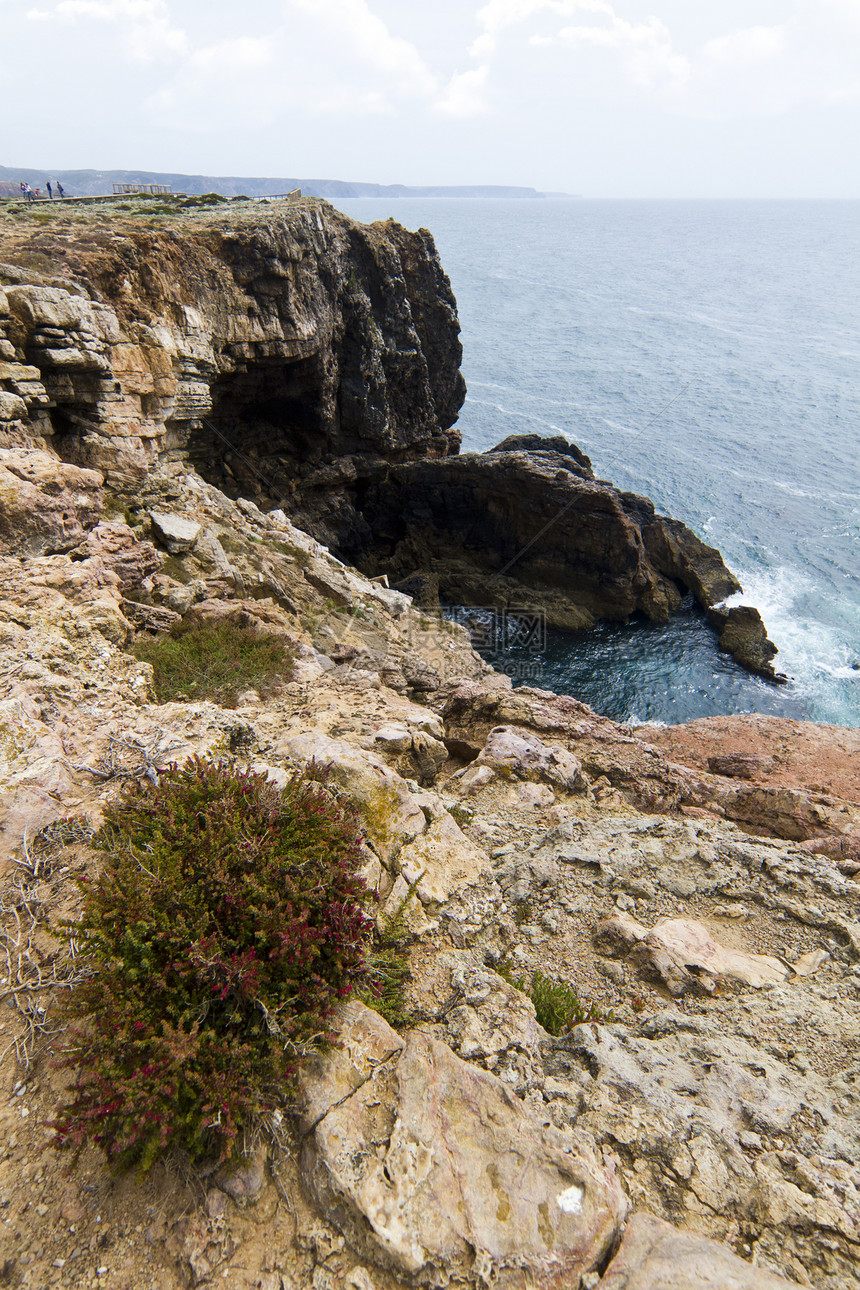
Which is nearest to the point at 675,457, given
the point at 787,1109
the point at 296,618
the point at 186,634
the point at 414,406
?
the point at 414,406

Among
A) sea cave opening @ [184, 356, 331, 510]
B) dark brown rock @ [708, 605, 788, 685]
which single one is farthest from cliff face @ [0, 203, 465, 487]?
dark brown rock @ [708, 605, 788, 685]

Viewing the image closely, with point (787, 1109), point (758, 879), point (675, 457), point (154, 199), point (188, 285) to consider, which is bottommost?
point (675, 457)

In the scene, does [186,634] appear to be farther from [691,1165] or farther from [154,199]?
[154,199]

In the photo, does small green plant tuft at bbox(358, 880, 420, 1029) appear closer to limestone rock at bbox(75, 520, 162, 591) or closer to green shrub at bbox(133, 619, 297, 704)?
green shrub at bbox(133, 619, 297, 704)

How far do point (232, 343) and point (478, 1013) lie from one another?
3354 cm

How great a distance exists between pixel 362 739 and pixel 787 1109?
8.15 m

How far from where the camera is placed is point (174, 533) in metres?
18.5

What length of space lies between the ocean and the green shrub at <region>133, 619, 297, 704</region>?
80.7ft

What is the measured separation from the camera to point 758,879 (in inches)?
390

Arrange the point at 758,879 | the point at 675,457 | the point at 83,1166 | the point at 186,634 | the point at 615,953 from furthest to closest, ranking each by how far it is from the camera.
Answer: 1. the point at 675,457
2. the point at 186,634
3. the point at 758,879
4. the point at 615,953
5. the point at 83,1166

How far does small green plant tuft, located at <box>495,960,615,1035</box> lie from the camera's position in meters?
7.05

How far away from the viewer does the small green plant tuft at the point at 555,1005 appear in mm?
7055

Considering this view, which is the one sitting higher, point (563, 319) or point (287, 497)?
point (563, 319)

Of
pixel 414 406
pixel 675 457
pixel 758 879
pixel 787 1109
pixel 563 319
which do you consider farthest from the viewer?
pixel 563 319
